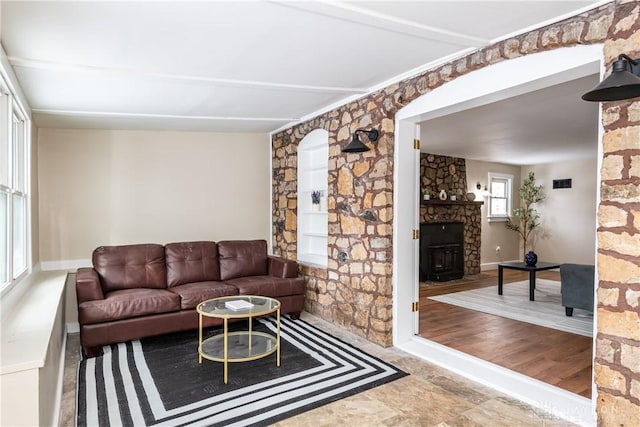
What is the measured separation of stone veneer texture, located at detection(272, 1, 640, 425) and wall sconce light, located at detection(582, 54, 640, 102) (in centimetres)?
14

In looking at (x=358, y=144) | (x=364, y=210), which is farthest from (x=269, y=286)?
(x=358, y=144)

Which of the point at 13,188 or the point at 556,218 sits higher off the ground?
the point at 13,188

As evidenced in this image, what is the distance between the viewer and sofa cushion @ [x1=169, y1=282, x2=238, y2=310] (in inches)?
152

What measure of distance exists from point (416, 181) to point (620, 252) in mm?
1904

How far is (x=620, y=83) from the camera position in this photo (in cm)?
171

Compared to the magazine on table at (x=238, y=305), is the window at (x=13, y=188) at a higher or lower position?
higher

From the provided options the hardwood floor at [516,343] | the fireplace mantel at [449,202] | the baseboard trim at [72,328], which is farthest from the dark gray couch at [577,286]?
the baseboard trim at [72,328]

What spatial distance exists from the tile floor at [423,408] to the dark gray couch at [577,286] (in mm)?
2541

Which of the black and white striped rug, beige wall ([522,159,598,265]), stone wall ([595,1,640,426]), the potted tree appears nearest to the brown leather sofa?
the black and white striped rug

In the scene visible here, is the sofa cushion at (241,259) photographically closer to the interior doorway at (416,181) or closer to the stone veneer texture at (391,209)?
the stone veneer texture at (391,209)

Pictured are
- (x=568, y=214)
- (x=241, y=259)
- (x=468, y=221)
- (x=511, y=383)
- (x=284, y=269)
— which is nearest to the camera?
(x=511, y=383)

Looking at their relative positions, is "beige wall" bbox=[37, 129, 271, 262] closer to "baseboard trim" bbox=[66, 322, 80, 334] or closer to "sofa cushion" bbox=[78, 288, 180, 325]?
"baseboard trim" bbox=[66, 322, 80, 334]

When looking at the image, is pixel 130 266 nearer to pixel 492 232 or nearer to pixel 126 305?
pixel 126 305

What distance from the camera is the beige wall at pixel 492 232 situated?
8121 mm
